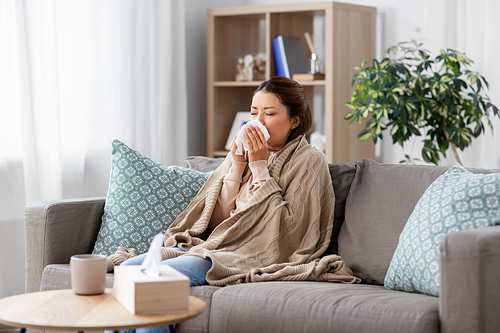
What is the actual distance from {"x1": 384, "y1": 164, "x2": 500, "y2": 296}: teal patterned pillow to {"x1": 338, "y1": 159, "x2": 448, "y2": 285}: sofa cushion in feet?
0.59

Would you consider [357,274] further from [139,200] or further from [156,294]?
[156,294]

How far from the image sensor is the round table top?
4.07 ft

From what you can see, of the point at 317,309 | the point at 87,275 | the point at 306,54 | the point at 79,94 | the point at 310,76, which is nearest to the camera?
the point at 87,275

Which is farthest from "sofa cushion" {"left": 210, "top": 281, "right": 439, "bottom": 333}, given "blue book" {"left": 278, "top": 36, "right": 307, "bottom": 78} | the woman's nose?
"blue book" {"left": 278, "top": 36, "right": 307, "bottom": 78}

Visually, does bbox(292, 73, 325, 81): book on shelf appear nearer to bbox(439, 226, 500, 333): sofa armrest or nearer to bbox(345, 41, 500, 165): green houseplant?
bbox(345, 41, 500, 165): green houseplant

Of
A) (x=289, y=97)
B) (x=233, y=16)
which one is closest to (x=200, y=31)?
(x=233, y=16)

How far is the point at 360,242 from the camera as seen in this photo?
2.12 meters

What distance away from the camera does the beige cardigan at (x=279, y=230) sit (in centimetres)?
197

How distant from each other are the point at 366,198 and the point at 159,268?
988 mm

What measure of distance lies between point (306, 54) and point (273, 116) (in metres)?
1.80

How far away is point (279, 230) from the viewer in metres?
2.07

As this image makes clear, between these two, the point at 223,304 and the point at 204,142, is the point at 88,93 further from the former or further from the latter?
the point at 223,304

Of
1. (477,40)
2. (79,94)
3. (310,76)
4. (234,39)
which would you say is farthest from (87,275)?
(234,39)

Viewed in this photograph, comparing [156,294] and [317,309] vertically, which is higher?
[156,294]
